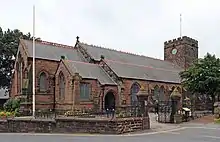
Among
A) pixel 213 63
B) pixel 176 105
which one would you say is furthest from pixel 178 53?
pixel 176 105

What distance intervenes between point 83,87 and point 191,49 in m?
34.9

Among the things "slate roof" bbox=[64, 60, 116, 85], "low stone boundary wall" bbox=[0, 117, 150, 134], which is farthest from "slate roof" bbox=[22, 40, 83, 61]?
"low stone boundary wall" bbox=[0, 117, 150, 134]

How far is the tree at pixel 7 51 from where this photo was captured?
54.4 metres

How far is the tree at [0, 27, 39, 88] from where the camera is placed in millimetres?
54406

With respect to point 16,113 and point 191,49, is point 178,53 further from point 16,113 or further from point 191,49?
point 16,113

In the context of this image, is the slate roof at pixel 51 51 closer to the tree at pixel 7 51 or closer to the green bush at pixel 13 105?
the green bush at pixel 13 105

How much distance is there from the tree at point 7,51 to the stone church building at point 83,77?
962 centimetres

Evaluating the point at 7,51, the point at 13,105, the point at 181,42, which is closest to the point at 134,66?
the point at 181,42

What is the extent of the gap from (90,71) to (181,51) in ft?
95.5

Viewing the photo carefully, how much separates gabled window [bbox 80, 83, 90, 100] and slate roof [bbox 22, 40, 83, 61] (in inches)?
264

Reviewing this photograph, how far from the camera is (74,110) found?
38.5 m

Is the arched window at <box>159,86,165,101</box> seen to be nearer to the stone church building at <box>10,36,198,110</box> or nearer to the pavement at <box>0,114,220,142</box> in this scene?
the stone church building at <box>10,36,198,110</box>

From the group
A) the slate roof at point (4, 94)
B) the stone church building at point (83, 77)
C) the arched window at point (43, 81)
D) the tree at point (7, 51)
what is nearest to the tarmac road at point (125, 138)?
the stone church building at point (83, 77)

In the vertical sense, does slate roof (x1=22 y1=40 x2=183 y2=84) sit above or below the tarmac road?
above
